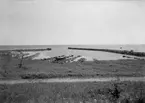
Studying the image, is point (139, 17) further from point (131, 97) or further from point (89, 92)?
point (89, 92)

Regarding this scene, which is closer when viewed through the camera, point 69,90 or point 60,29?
point 69,90

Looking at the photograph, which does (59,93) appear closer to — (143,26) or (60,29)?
(60,29)

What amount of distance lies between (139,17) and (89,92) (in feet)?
12.3

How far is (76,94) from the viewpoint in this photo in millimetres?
4703

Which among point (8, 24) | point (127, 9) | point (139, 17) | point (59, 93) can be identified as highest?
point (127, 9)

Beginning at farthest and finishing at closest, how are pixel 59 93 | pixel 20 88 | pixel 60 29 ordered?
pixel 60 29
pixel 20 88
pixel 59 93

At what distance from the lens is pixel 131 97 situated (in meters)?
4.33

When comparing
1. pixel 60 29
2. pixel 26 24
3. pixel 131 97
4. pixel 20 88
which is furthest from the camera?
pixel 60 29

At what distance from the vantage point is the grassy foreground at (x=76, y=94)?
14.1 feet

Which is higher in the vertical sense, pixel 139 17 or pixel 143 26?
pixel 139 17

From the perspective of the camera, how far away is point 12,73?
7582 millimetres

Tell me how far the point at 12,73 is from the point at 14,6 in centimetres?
387

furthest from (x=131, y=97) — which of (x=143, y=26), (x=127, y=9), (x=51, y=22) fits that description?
(x=51, y=22)

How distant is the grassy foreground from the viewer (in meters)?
4.29
